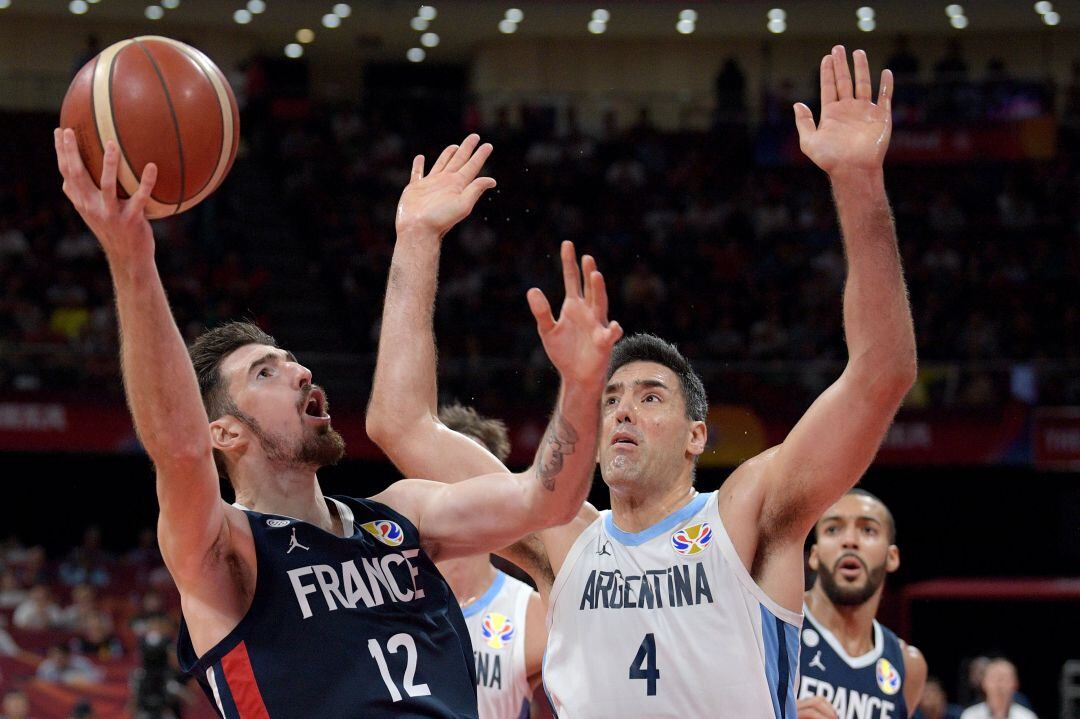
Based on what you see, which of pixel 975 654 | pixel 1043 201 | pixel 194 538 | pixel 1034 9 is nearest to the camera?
pixel 194 538

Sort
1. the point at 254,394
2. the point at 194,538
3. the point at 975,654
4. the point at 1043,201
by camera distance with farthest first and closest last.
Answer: the point at 1043,201
the point at 975,654
the point at 254,394
the point at 194,538

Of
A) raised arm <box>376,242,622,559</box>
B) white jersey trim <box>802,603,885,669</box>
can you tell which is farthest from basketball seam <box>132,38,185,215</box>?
white jersey trim <box>802,603,885,669</box>

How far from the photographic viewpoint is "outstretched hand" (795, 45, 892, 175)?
3568 mm

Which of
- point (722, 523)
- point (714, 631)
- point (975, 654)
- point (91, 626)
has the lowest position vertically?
point (975, 654)

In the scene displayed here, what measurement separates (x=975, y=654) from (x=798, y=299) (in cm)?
480

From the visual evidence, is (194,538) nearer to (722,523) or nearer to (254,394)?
(254,394)

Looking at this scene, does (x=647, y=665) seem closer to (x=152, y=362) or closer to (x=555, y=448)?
(x=555, y=448)

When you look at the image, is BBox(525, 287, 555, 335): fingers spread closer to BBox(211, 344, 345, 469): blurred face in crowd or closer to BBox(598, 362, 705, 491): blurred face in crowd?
BBox(211, 344, 345, 469): blurred face in crowd

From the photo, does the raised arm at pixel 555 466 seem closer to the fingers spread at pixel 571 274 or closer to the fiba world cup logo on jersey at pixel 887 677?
the fingers spread at pixel 571 274

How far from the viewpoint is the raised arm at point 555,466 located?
312 cm

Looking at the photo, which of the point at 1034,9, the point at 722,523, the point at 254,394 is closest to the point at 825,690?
the point at 722,523

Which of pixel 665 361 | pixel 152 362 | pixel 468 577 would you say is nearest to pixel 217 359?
pixel 152 362

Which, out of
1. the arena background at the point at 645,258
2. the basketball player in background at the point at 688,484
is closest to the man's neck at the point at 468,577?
the basketball player in background at the point at 688,484

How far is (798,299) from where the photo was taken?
55.3 feet
